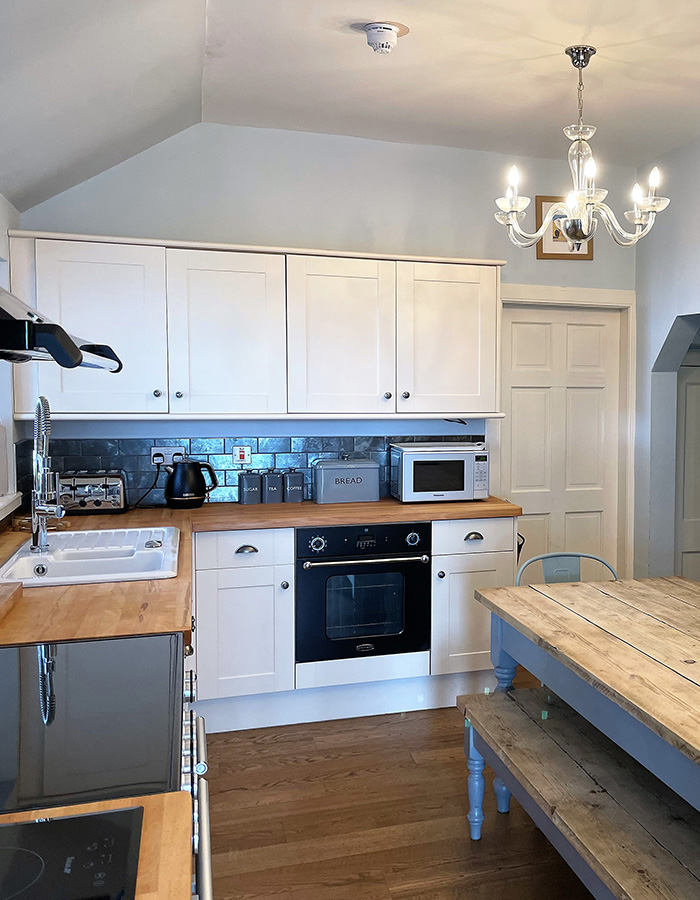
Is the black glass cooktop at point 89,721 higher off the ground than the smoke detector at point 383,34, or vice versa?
the smoke detector at point 383,34

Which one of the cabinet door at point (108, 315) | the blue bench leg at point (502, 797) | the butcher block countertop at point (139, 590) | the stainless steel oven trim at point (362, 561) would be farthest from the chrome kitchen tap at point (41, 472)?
the blue bench leg at point (502, 797)

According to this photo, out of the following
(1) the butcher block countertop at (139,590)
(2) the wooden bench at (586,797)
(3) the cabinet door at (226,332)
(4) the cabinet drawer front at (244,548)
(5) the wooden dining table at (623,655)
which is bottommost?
(2) the wooden bench at (586,797)

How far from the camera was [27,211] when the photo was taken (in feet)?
10.6

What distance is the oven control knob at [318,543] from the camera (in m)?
3.07

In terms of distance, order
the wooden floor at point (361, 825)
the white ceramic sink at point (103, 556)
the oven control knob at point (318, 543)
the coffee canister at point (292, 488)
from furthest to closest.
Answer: the coffee canister at point (292, 488), the oven control knob at point (318, 543), the white ceramic sink at point (103, 556), the wooden floor at point (361, 825)

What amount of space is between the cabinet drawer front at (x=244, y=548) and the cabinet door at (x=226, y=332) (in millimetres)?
574

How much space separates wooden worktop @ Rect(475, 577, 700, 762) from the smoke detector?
1.96 meters

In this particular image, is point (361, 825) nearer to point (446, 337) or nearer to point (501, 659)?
point (501, 659)

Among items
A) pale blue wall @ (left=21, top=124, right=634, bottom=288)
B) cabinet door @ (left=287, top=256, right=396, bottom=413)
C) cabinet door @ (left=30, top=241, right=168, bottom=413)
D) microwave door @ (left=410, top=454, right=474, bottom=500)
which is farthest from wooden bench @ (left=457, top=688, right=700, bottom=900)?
pale blue wall @ (left=21, top=124, right=634, bottom=288)

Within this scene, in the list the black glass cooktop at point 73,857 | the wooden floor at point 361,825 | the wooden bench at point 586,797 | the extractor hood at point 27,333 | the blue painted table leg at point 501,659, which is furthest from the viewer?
the blue painted table leg at point 501,659

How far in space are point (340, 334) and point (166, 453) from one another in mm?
1040

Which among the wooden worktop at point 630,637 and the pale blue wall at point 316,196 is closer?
the wooden worktop at point 630,637

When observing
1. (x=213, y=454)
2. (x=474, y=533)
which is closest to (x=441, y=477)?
(x=474, y=533)

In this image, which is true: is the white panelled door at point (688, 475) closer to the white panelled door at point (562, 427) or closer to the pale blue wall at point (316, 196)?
the white panelled door at point (562, 427)
